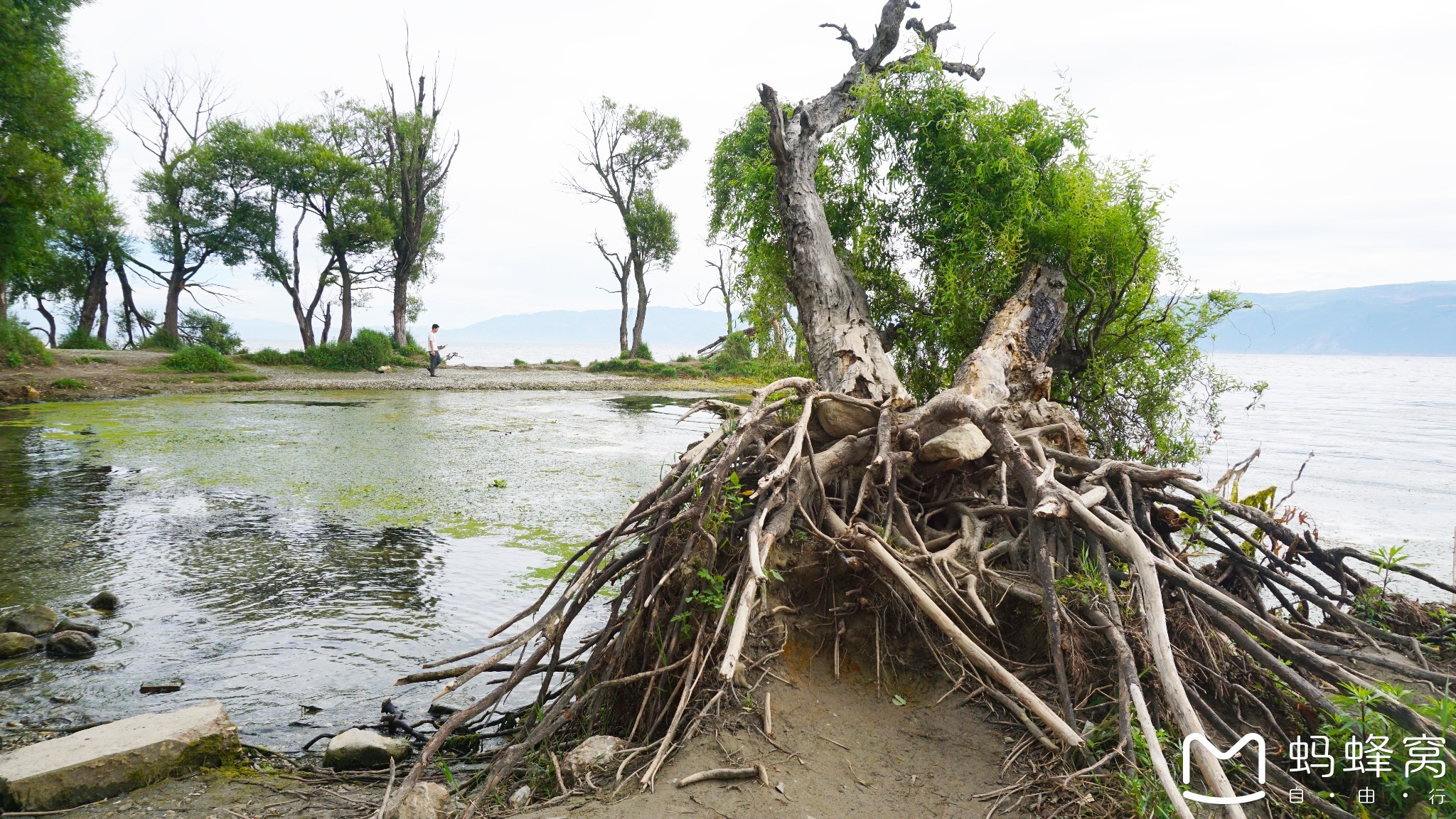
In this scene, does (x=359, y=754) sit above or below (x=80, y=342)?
below

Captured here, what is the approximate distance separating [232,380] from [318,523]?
18.8m

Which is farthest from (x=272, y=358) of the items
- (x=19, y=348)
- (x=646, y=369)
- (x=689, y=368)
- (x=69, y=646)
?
(x=69, y=646)

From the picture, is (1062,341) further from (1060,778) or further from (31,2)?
(31,2)

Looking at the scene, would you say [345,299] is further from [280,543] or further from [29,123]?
[280,543]

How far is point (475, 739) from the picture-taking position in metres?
4.54

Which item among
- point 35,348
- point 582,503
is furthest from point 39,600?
point 35,348

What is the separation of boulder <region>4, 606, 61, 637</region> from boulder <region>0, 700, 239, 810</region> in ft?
7.22

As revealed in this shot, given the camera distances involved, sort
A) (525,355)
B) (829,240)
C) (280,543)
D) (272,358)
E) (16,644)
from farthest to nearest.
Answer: (525,355) → (272,358) → (280,543) → (829,240) → (16,644)

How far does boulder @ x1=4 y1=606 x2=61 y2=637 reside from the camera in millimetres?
5711

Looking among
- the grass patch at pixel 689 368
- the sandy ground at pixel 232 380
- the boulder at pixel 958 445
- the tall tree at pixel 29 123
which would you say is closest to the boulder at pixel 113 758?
the boulder at pixel 958 445

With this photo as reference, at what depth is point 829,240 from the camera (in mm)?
7320

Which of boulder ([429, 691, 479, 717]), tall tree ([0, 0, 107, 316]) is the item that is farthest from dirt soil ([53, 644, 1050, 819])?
tall tree ([0, 0, 107, 316])

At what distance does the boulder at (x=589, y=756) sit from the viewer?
336 centimetres

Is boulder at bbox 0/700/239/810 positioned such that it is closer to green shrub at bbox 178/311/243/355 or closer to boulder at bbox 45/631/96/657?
boulder at bbox 45/631/96/657
